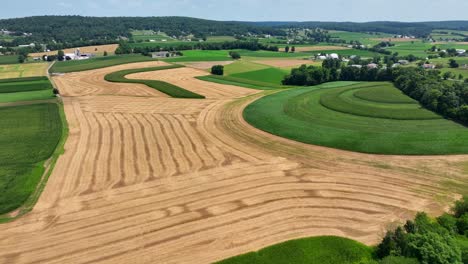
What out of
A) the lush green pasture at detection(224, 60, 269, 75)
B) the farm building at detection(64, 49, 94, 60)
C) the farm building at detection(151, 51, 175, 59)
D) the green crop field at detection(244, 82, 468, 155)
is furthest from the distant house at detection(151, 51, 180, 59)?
the green crop field at detection(244, 82, 468, 155)

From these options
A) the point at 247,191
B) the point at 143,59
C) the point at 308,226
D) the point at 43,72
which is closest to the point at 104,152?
the point at 247,191

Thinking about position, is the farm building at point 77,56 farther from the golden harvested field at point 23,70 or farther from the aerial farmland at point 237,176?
the aerial farmland at point 237,176

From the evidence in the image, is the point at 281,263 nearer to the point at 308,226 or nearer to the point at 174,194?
the point at 308,226

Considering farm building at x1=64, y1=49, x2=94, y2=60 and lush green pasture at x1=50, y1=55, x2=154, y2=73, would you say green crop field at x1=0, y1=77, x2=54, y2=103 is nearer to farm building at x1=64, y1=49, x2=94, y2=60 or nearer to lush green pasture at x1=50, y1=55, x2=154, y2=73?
lush green pasture at x1=50, y1=55, x2=154, y2=73

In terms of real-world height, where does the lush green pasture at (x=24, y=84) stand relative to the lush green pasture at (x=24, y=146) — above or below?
above

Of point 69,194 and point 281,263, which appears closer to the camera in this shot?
point 281,263

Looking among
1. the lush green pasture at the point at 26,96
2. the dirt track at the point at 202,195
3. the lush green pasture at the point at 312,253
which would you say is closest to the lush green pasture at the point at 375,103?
the dirt track at the point at 202,195
